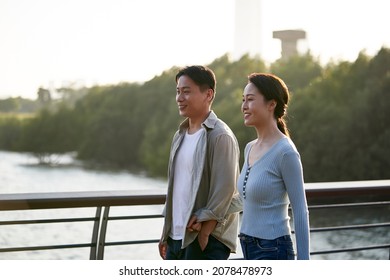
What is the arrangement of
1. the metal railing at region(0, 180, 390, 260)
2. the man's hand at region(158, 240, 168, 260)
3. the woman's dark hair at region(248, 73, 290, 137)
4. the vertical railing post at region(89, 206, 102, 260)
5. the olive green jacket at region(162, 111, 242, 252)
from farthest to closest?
the vertical railing post at region(89, 206, 102, 260) → the metal railing at region(0, 180, 390, 260) → the man's hand at region(158, 240, 168, 260) → the olive green jacket at region(162, 111, 242, 252) → the woman's dark hair at region(248, 73, 290, 137)

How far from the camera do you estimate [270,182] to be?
4.73ft

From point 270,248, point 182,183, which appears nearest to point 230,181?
point 182,183

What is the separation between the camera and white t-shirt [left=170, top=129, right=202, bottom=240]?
1672mm

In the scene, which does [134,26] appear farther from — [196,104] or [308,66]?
[196,104]

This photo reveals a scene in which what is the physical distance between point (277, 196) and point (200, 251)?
34 cm

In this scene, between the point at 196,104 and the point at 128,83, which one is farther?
the point at 128,83

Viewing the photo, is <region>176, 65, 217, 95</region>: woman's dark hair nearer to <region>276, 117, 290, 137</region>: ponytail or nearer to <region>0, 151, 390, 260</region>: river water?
<region>276, 117, 290, 137</region>: ponytail

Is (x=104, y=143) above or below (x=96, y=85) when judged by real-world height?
below

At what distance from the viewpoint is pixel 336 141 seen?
82.1 ft

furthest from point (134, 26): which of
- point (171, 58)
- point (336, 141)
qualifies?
point (336, 141)

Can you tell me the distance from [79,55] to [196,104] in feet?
118

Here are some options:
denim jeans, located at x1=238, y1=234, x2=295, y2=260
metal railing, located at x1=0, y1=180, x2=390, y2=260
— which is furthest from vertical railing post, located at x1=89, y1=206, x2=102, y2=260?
denim jeans, located at x1=238, y1=234, x2=295, y2=260

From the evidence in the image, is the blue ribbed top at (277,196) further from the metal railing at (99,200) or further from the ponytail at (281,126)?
the metal railing at (99,200)

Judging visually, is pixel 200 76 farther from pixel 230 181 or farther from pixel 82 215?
pixel 82 215
